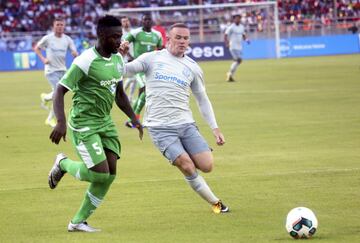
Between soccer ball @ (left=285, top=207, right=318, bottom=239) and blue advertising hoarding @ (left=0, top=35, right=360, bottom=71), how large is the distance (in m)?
41.5

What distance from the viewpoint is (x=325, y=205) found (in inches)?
434

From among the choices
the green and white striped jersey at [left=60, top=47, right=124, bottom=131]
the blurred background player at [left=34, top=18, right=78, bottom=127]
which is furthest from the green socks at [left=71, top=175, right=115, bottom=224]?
the blurred background player at [left=34, top=18, right=78, bottom=127]

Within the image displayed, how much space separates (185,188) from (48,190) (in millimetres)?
1937

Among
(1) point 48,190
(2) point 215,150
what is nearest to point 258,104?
(2) point 215,150

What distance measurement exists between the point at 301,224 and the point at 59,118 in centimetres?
268

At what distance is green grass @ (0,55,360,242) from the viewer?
32.0 ft

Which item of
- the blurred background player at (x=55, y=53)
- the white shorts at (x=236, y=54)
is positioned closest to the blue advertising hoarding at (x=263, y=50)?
the white shorts at (x=236, y=54)

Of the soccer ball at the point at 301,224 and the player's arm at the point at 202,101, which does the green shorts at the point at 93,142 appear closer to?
the player's arm at the point at 202,101

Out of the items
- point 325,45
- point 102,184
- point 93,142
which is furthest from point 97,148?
point 325,45

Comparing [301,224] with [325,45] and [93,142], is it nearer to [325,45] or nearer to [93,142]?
[93,142]

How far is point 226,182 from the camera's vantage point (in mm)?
13172

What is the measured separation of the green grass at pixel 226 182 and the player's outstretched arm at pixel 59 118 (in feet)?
3.56

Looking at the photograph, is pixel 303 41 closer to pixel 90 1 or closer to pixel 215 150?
pixel 90 1

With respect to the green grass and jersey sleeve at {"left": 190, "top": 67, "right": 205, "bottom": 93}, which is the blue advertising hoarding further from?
jersey sleeve at {"left": 190, "top": 67, "right": 205, "bottom": 93}
